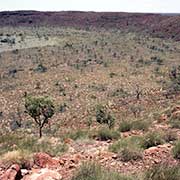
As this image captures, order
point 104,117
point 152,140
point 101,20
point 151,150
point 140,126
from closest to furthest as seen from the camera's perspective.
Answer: point 151,150 < point 152,140 < point 140,126 < point 104,117 < point 101,20

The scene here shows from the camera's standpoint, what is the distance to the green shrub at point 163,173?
5.29 meters

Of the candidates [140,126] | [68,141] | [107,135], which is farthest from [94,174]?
[140,126]

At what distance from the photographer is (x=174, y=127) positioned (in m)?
10.6

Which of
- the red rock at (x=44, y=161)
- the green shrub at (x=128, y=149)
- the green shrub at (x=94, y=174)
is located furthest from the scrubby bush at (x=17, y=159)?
the green shrub at (x=94, y=174)

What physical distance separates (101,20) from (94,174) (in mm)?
79334

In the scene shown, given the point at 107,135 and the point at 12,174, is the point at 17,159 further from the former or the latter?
the point at 107,135

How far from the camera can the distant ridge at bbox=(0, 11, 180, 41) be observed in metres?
68.7

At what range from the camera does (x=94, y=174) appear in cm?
536

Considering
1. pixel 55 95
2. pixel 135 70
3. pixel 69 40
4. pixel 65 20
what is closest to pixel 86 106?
pixel 55 95

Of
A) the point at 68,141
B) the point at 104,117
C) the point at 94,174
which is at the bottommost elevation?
the point at 104,117

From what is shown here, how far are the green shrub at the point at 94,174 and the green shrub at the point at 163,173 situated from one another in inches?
10.7

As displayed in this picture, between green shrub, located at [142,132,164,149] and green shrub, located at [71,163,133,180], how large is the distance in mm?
2576

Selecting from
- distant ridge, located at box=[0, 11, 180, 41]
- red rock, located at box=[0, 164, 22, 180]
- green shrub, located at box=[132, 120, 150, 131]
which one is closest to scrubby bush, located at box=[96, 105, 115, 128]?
green shrub, located at box=[132, 120, 150, 131]

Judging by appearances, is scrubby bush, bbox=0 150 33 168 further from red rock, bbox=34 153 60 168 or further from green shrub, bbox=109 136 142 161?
green shrub, bbox=109 136 142 161
